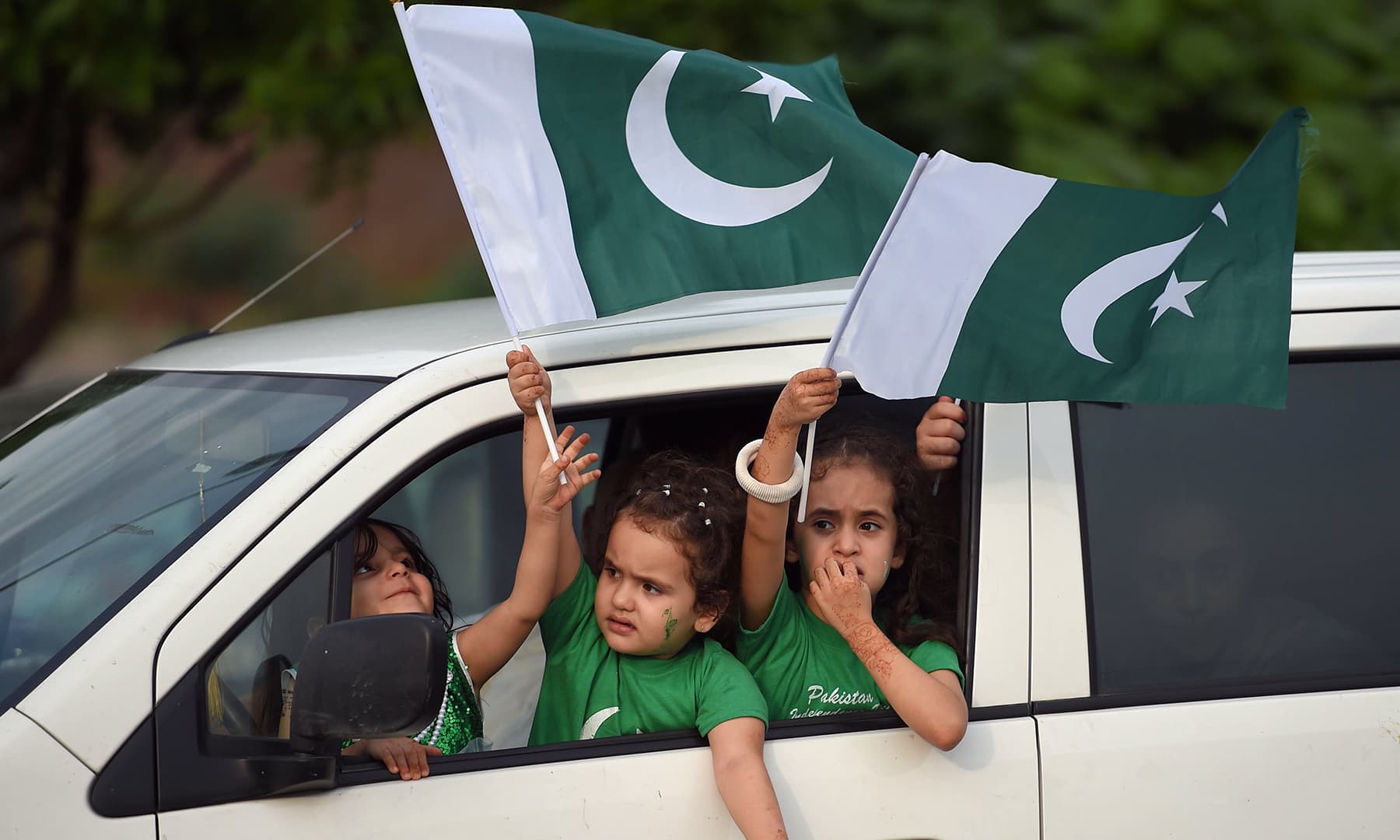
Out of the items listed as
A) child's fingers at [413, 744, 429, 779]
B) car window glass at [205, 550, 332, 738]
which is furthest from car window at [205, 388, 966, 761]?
child's fingers at [413, 744, 429, 779]

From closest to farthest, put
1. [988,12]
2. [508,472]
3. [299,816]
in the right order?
[299,816] < [508,472] < [988,12]

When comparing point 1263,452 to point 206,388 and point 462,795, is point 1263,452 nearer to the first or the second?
point 462,795

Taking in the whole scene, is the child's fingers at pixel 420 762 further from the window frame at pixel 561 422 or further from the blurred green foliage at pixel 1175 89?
the blurred green foliage at pixel 1175 89

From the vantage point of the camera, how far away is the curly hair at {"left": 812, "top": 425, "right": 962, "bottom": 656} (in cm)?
238

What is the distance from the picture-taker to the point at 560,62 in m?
2.35

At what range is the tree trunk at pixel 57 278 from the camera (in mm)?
7043

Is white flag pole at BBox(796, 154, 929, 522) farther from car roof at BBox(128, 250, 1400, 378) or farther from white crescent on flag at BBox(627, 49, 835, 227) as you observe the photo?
white crescent on flag at BBox(627, 49, 835, 227)

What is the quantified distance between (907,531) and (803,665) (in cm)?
31

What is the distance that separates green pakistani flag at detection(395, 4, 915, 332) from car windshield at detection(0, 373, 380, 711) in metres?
A: 0.40

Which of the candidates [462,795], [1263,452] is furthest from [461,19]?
[1263,452]

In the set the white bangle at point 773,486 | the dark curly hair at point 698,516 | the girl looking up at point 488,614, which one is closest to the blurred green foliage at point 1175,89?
the dark curly hair at point 698,516

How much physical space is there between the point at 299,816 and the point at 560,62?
50.5 inches

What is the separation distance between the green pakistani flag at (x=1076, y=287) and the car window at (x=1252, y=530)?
0.58 feet

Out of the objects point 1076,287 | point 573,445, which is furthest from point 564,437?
point 1076,287
